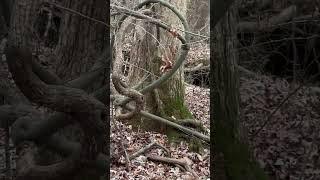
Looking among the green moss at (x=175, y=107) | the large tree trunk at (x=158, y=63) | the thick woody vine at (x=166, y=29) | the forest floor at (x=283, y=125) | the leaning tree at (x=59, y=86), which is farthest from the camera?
the green moss at (x=175, y=107)

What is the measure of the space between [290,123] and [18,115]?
185 centimetres

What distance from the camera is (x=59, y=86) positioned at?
3.19 metres

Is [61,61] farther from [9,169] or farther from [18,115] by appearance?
[9,169]

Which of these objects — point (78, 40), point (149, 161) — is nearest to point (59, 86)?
point (78, 40)

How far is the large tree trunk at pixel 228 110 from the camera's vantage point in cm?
334

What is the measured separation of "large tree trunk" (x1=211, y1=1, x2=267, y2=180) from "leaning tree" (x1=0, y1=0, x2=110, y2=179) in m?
0.79

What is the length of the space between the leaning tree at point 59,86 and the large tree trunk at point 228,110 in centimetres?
79

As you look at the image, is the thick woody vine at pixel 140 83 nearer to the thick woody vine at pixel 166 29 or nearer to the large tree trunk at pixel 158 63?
the thick woody vine at pixel 166 29

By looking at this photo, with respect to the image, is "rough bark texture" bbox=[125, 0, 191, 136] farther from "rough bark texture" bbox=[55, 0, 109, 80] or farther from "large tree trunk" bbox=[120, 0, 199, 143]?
"rough bark texture" bbox=[55, 0, 109, 80]

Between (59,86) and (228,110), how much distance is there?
1193 mm

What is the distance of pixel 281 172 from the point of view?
332cm

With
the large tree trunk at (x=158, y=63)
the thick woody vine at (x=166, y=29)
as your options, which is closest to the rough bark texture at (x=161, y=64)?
the large tree trunk at (x=158, y=63)

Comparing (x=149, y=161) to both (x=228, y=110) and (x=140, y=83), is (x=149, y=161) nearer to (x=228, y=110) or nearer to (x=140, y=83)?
(x=140, y=83)

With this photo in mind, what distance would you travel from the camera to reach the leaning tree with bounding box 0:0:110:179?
3133mm
